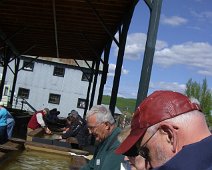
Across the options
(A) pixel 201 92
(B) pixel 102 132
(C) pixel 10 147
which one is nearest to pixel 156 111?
(B) pixel 102 132

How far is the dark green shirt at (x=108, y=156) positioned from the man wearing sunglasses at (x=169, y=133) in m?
2.14

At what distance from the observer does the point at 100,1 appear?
1069 cm

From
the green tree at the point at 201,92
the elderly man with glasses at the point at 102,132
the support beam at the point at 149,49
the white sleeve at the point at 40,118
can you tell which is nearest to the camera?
the elderly man with glasses at the point at 102,132

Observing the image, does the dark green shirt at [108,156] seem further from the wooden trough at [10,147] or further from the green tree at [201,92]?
the green tree at [201,92]

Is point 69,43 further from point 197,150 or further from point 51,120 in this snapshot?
point 197,150

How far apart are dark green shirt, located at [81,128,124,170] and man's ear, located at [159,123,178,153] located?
7.49ft

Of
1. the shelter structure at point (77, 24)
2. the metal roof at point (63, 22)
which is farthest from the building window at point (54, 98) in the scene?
the shelter structure at point (77, 24)

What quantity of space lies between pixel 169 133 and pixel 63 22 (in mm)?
13038

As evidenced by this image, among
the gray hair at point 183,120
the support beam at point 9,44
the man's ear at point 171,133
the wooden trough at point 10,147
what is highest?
the support beam at point 9,44

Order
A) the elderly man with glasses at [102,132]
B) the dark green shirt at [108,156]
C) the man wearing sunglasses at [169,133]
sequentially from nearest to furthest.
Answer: the man wearing sunglasses at [169,133] < the dark green shirt at [108,156] < the elderly man with glasses at [102,132]

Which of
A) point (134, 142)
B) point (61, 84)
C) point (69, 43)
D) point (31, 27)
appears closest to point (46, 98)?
point (61, 84)

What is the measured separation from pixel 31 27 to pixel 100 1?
579 centimetres

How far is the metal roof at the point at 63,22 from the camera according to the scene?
1147cm

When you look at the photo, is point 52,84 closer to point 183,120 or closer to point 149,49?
point 149,49
